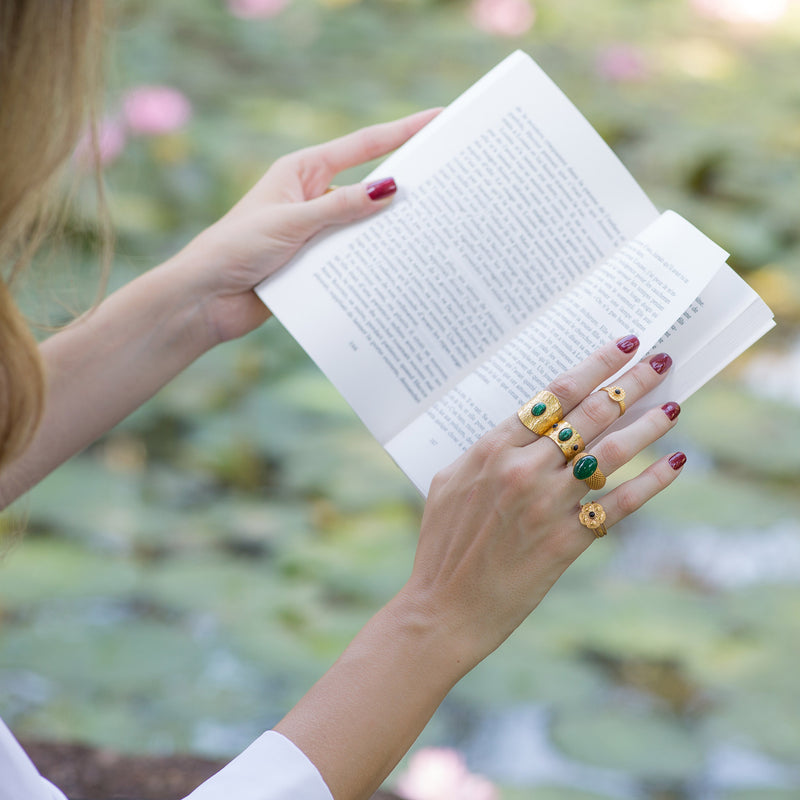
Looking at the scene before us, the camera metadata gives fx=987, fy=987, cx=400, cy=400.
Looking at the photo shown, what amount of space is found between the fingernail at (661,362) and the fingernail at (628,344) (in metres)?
0.02

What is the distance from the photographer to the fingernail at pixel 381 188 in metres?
0.84

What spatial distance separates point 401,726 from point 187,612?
0.83 metres

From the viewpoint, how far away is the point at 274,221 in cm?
86

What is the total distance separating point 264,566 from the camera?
1480mm

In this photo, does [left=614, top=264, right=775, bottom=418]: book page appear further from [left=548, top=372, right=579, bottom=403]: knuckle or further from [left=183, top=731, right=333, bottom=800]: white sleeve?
[left=183, top=731, right=333, bottom=800]: white sleeve

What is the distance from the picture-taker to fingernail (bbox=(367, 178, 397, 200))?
844 mm

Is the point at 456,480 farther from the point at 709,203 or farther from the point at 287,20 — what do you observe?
the point at 287,20

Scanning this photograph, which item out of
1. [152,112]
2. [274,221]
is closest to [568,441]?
[274,221]

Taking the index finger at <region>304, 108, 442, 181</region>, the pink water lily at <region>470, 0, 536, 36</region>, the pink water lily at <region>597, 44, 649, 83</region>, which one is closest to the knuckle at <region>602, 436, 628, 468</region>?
the index finger at <region>304, 108, 442, 181</region>

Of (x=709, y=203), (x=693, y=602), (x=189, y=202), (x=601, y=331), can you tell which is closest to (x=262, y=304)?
(x=601, y=331)

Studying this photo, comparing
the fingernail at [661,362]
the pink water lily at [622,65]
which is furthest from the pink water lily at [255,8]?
the fingernail at [661,362]

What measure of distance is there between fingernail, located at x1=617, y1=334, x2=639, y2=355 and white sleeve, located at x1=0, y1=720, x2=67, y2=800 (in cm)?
47

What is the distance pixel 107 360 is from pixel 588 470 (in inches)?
18.9

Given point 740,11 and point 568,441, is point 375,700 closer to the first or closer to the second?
point 568,441
